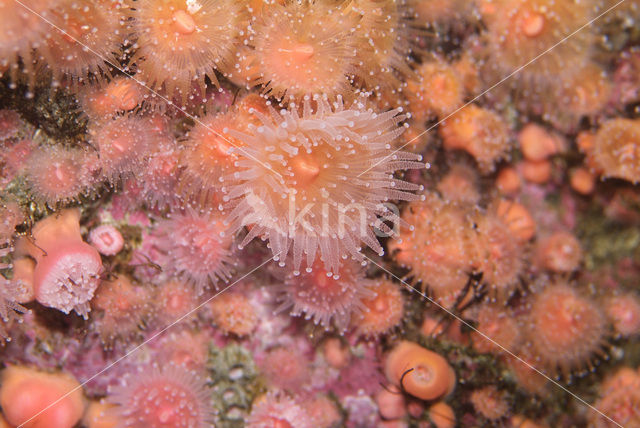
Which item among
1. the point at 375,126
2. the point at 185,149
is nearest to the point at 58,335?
the point at 185,149

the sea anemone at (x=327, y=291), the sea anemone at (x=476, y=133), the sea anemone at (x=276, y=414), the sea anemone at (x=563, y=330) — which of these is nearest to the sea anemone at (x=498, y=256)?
the sea anemone at (x=563, y=330)

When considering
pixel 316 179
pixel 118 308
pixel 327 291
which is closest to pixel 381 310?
pixel 327 291

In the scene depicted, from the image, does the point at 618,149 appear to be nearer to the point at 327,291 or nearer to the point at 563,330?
the point at 563,330

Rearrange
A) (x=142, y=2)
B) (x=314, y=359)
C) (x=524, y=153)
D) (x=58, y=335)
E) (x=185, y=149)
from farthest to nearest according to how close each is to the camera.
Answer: (x=524, y=153) < (x=314, y=359) < (x=58, y=335) < (x=185, y=149) < (x=142, y=2)

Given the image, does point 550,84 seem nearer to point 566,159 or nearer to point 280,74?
point 566,159

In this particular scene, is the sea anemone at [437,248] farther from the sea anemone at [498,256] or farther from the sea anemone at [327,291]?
the sea anemone at [327,291]

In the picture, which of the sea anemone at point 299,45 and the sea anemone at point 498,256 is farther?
the sea anemone at point 498,256
